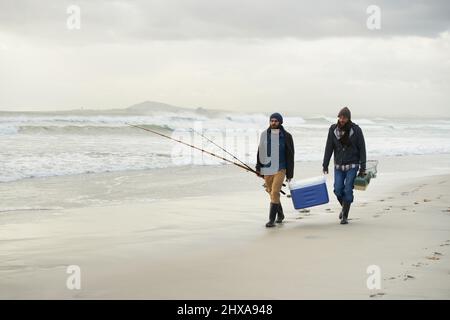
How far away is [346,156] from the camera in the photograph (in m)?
7.84

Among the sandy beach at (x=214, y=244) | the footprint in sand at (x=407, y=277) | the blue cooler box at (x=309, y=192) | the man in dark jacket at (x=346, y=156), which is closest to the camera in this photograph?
the sandy beach at (x=214, y=244)

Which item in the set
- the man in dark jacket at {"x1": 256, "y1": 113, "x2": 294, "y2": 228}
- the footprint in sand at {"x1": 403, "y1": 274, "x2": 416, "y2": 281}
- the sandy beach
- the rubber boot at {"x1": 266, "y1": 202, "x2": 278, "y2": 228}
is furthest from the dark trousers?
the footprint in sand at {"x1": 403, "y1": 274, "x2": 416, "y2": 281}

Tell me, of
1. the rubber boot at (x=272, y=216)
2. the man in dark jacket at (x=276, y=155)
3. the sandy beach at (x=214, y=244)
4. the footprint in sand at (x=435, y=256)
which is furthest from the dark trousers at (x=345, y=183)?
the footprint in sand at (x=435, y=256)

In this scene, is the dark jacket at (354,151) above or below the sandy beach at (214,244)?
above

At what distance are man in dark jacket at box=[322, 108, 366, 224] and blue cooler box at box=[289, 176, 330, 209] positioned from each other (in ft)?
0.73

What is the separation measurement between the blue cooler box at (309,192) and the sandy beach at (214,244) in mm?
322

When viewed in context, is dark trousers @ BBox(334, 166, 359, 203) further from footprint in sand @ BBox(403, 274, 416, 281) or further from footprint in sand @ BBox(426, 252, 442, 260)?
footprint in sand @ BBox(403, 274, 416, 281)

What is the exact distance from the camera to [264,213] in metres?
9.07

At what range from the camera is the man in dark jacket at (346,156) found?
25.6 ft

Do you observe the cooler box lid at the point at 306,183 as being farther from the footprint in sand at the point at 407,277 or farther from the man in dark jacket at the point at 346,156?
the footprint in sand at the point at 407,277

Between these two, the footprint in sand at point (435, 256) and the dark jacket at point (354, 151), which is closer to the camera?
the footprint in sand at point (435, 256)

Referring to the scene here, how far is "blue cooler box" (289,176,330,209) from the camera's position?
8.00 meters
